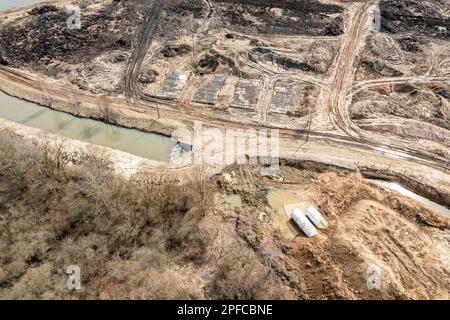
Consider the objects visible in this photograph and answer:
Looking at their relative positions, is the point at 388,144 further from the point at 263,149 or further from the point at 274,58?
the point at 274,58

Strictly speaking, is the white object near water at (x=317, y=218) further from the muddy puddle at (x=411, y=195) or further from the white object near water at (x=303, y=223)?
the muddy puddle at (x=411, y=195)

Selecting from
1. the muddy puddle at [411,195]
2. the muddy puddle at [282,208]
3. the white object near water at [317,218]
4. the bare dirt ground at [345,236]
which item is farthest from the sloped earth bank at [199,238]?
the muddy puddle at [411,195]

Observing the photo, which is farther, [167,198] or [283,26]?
[283,26]

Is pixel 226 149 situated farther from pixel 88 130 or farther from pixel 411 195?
pixel 411 195

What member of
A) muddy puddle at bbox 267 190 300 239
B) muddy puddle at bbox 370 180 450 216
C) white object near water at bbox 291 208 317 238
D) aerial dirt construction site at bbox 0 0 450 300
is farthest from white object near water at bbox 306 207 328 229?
muddy puddle at bbox 370 180 450 216

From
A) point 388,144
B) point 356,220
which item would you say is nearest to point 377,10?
point 388,144

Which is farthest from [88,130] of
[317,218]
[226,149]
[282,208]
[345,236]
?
[345,236]

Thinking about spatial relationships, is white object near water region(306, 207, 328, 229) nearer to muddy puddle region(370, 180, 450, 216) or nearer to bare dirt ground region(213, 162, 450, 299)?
bare dirt ground region(213, 162, 450, 299)
